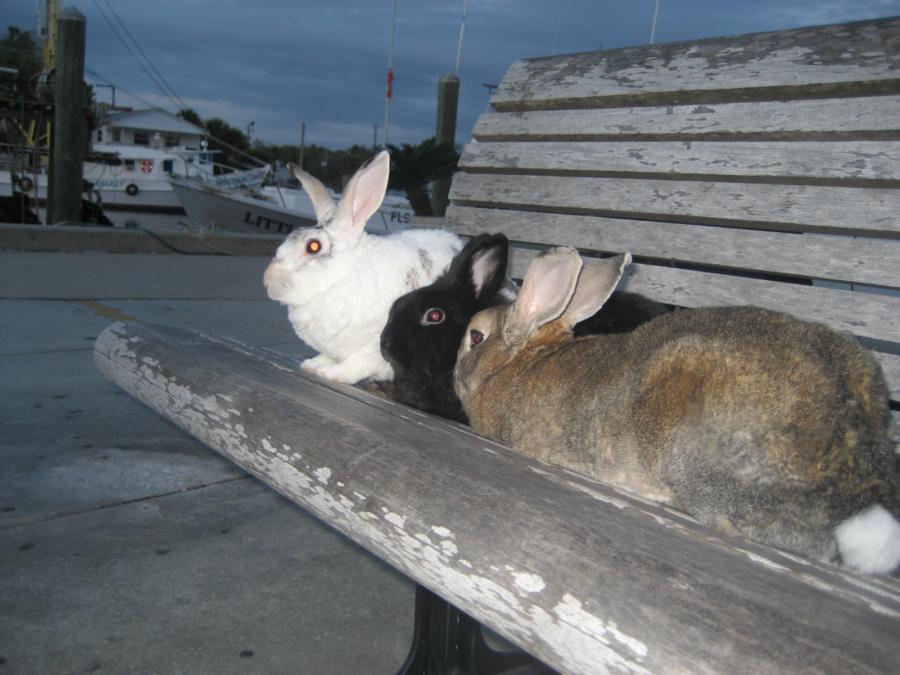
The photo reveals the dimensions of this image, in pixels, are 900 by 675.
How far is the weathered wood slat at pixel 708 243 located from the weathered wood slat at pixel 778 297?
4 centimetres

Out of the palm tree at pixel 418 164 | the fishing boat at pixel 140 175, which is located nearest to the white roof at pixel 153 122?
the fishing boat at pixel 140 175

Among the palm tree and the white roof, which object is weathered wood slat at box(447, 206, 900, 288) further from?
the white roof

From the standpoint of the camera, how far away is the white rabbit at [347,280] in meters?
2.47

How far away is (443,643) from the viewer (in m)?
1.96

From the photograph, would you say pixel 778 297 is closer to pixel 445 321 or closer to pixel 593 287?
pixel 593 287

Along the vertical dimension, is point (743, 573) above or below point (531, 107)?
below

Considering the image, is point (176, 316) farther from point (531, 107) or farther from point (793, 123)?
point (793, 123)

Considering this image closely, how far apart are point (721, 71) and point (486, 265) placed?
94 centimetres

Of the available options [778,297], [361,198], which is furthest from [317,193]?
[778,297]

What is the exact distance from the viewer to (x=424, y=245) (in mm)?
2697

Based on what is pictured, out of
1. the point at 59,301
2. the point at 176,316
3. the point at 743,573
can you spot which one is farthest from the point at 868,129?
the point at 59,301

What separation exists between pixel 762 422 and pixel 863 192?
43.8 inches

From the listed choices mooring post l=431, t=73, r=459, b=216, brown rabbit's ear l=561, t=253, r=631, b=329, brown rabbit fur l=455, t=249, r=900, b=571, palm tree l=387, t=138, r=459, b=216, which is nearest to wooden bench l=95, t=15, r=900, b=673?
brown rabbit fur l=455, t=249, r=900, b=571

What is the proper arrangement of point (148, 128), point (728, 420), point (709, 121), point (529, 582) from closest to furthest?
point (529, 582) < point (728, 420) < point (709, 121) < point (148, 128)
